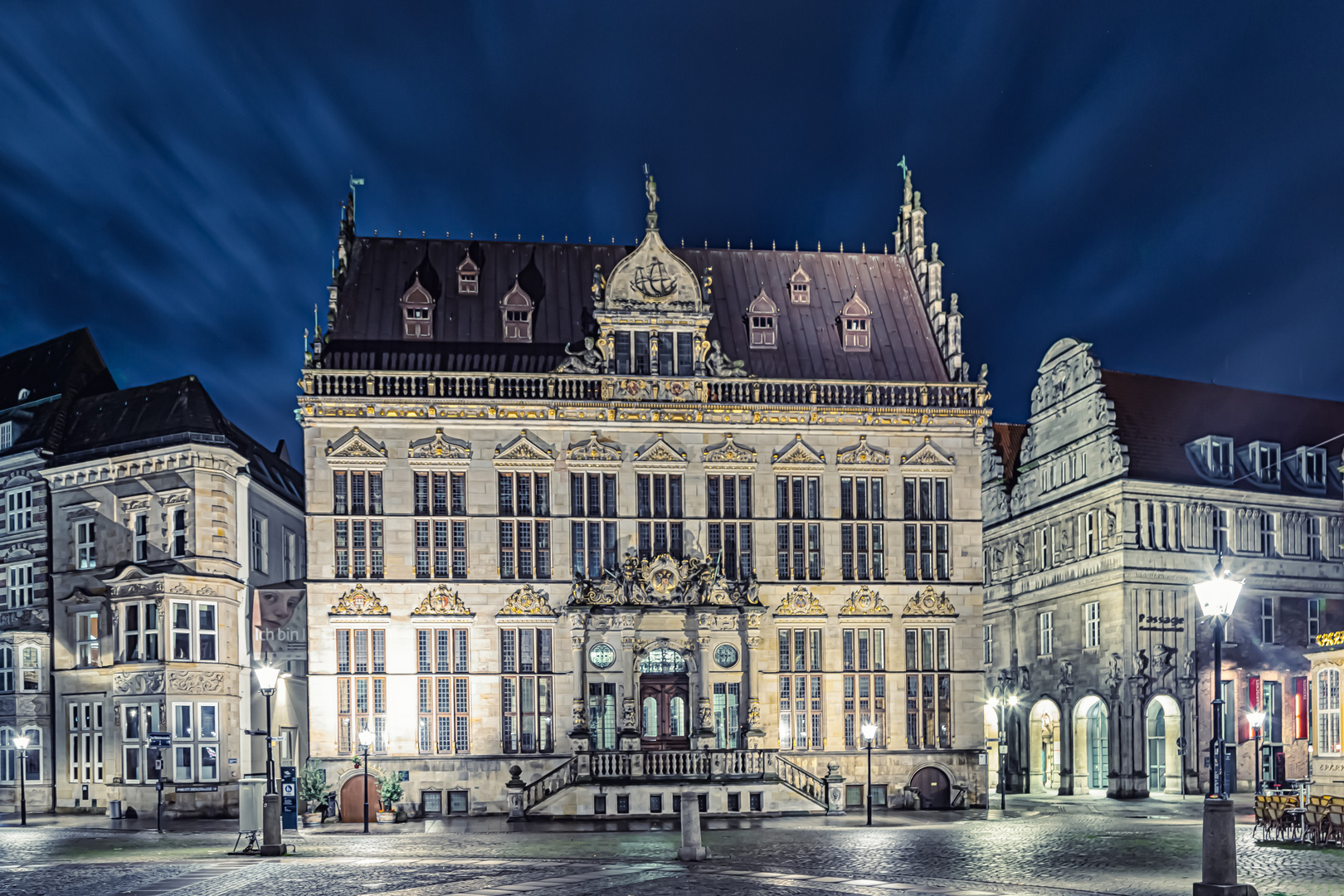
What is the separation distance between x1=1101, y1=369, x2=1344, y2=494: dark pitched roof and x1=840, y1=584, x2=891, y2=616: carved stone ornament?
13780 mm

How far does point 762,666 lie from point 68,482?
27537mm

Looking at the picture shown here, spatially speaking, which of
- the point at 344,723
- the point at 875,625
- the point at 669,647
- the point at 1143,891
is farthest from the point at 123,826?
the point at 1143,891

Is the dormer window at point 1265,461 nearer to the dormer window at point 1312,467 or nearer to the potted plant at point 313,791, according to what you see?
the dormer window at point 1312,467

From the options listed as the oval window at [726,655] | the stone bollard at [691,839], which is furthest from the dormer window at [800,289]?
the stone bollard at [691,839]

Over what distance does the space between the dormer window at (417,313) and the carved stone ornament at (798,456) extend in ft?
45.4

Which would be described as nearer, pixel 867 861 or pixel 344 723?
Answer: pixel 867 861

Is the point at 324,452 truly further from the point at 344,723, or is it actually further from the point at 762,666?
the point at 762,666

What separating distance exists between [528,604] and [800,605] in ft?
32.4

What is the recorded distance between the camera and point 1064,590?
6200 cm

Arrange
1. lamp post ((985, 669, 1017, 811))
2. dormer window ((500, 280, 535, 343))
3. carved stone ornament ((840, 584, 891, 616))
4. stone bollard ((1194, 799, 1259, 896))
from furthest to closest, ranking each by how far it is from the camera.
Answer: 1. lamp post ((985, 669, 1017, 811))
2. dormer window ((500, 280, 535, 343))
3. carved stone ornament ((840, 584, 891, 616))
4. stone bollard ((1194, 799, 1259, 896))

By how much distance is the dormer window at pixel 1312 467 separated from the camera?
62031 mm

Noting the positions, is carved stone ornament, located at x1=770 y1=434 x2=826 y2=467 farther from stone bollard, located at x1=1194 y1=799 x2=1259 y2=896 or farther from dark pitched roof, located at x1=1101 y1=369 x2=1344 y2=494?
stone bollard, located at x1=1194 y1=799 x2=1259 y2=896

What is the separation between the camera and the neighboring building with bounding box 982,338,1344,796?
57.1 meters

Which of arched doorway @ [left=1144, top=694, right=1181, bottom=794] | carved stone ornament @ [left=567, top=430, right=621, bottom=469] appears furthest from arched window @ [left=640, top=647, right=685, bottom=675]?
arched doorway @ [left=1144, top=694, right=1181, bottom=794]
